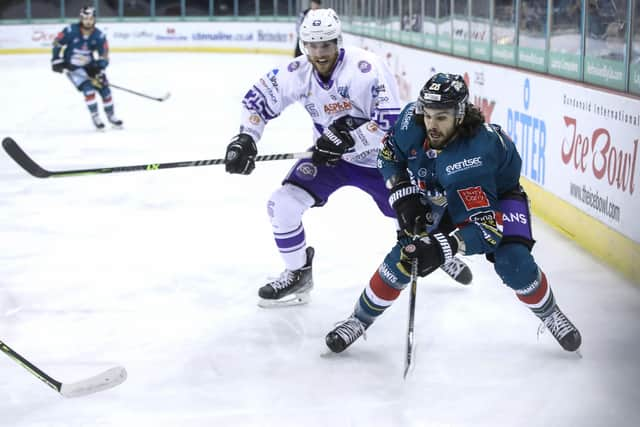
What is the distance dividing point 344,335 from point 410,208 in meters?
0.47

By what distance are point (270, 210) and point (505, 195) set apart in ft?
3.25

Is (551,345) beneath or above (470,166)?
beneath

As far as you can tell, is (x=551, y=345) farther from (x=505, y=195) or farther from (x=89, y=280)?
(x=89, y=280)

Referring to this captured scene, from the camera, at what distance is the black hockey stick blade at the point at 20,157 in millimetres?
3543

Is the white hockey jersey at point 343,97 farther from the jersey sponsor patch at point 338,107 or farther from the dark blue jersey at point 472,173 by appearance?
the dark blue jersey at point 472,173

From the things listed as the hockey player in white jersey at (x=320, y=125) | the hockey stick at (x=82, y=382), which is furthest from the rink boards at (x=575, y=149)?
the hockey stick at (x=82, y=382)

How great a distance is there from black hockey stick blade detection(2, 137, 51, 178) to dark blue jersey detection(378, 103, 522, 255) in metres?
1.61

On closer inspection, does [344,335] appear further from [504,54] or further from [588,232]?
[504,54]

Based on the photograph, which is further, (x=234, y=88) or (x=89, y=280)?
(x=234, y=88)

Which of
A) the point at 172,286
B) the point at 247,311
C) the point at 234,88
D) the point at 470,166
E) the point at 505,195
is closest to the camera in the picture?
the point at 470,166

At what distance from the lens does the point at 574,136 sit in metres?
4.50

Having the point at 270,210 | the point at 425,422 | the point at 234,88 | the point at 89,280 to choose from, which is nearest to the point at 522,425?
the point at 425,422

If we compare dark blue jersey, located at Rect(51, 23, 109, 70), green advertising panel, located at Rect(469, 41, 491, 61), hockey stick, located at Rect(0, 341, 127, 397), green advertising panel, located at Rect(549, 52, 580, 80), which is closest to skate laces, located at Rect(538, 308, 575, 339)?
hockey stick, located at Rect(0, 341, 127, 397)

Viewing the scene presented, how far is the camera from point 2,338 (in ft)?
10.8
